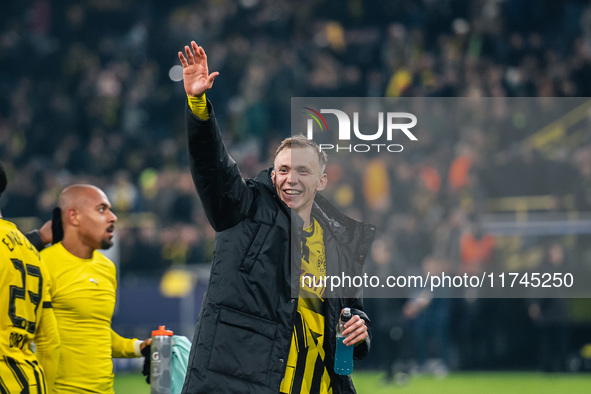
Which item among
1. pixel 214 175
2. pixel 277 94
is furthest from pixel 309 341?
pixel 277 94

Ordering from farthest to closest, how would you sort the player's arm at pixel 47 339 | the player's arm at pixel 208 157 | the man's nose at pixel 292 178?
the player's arm at pixel 47 339, the man's nose at pixel 292 178, the player's arm at pixel 208 157

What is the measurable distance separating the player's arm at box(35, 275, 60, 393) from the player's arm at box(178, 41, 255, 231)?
3.61 ft

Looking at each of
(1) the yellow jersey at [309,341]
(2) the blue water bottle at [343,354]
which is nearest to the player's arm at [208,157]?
(1) the yellow jersey at [309,341]

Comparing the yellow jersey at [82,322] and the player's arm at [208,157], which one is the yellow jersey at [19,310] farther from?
the player's arm at [208,157]

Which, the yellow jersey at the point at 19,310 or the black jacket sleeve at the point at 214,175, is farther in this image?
the yellow jersey at the point at 19,310

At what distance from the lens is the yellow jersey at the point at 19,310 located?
4051mm

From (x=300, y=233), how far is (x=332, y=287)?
32 centimetres

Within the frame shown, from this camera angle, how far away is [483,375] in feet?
38.4

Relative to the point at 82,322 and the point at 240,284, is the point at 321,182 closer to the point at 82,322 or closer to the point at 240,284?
the point at 240,284

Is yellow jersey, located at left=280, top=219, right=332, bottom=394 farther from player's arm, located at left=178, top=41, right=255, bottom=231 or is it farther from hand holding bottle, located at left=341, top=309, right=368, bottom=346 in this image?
player's arm, located at left=178, top=41, right=255, bottom=231

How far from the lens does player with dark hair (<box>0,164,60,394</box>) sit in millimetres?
4051

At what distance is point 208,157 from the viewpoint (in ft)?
12.7

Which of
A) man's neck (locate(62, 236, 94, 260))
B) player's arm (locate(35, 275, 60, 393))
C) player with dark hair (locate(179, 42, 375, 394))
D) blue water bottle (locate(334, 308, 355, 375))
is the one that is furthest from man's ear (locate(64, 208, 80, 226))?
blue water bottle (locate(334, 308, 355, 375))

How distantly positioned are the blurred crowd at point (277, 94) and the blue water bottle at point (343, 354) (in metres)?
3.66
